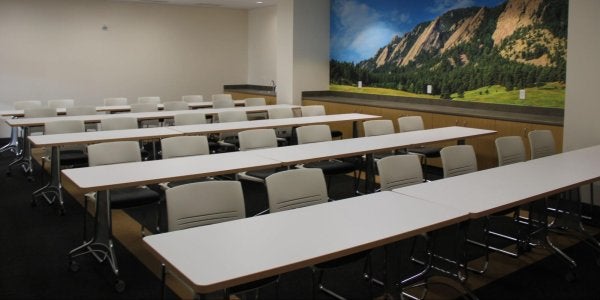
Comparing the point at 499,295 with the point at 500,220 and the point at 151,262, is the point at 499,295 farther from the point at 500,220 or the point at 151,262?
the point at 151,262

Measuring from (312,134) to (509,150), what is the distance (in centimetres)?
203

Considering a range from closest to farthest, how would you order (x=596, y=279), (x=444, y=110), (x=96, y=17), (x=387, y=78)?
(x=596, y=279) < (x=444, y=110) < (x=387, y=78) < (x=96, y=17)

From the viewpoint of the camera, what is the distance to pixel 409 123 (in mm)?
6500

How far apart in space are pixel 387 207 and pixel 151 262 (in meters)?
2.09

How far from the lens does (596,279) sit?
3879 mm

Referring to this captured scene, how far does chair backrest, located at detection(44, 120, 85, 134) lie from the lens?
581cm

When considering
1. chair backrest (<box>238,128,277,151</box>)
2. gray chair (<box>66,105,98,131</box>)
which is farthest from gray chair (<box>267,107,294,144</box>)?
gray chair (<box>66,105,98,131</box>)

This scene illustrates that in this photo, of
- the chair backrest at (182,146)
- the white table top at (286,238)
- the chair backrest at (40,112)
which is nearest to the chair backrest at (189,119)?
the chair backrest at (182,146)

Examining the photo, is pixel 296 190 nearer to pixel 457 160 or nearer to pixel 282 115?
pixel 457 160

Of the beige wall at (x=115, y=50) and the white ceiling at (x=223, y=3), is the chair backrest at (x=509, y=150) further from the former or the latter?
the beige wall at (x=115, y=50)

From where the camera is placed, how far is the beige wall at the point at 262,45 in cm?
1108

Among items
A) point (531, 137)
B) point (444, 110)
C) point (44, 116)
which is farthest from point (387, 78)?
point (44, 116)

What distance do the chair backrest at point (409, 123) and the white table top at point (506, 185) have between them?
7.34 ft

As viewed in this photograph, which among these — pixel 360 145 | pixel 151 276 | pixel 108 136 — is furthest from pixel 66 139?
pixel 360 145
